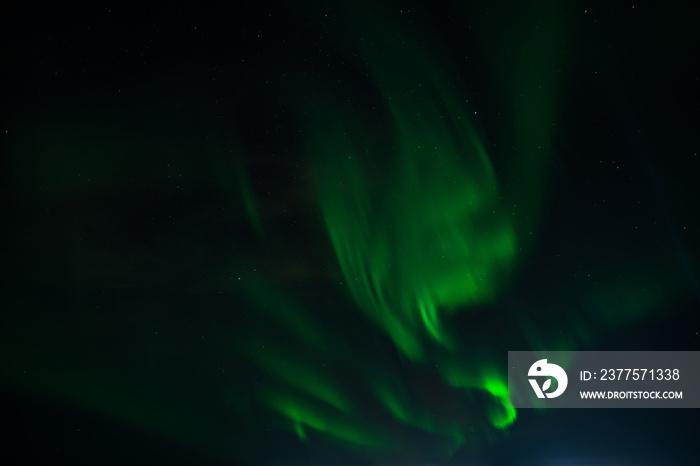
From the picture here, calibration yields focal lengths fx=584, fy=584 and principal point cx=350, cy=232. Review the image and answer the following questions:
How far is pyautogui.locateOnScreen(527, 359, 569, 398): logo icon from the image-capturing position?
227 inches

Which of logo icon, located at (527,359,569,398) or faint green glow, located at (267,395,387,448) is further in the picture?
faint green glow, located at (267,395,387,448)

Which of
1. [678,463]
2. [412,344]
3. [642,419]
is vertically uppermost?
[412,344]

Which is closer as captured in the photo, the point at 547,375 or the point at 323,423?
the point at 547,375

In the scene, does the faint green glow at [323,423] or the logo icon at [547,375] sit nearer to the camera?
the logo icon at [547,375]

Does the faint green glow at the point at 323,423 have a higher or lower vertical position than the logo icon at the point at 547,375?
lower

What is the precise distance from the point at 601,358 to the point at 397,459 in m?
2.28

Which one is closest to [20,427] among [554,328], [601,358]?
[554,328]

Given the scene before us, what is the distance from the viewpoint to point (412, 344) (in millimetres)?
6000

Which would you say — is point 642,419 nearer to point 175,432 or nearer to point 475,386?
point 475,386

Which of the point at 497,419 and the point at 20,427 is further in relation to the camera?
the point at 20,427

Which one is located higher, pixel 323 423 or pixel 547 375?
pixel 547 375

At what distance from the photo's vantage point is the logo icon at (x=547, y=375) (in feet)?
18.9

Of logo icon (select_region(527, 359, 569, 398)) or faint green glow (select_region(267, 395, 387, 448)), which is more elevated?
logo icon (select_region(527, 359, 569, 398))

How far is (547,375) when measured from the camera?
5.79 meters
